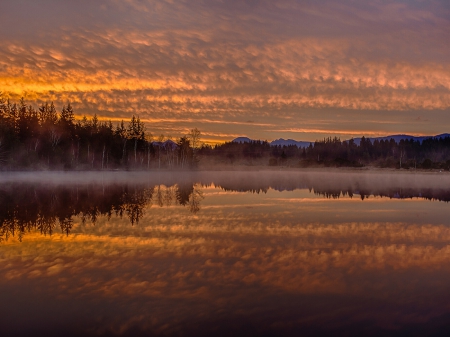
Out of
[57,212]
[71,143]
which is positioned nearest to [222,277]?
[57,212]

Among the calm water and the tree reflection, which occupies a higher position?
the tree reflection

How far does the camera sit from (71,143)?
316 ft

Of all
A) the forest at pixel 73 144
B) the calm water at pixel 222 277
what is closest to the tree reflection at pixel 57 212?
the calm water at pixel 222 277

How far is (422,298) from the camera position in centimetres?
892

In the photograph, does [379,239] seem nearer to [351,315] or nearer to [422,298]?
[422,298]

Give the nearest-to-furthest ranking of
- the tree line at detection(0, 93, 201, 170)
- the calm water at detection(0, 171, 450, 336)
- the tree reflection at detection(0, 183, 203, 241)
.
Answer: the calm water at detection(0, 171, 450, 336), the tree reflection at detection(0, 183, 203, 241), the tree line at detection(0, 93, 201, 170)

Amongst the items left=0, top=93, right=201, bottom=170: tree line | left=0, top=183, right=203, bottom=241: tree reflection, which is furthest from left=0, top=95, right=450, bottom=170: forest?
left=0, top=183, right=203, bottom=241: tree reflection

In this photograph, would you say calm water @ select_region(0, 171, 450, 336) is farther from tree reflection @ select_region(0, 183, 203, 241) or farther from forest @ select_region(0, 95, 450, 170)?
forest @ select_region(0, 95, 450, 170)

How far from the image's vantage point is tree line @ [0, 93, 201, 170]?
7662 centimetres

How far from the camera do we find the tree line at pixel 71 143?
76625mm

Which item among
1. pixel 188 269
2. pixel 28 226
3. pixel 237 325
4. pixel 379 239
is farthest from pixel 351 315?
pixel 28 226

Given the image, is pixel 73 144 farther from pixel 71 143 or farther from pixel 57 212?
pixel 57 212

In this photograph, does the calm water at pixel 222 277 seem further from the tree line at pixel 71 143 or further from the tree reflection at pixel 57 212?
the tree line at pixel 71 143

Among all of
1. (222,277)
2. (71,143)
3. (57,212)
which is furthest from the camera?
(71,143)
